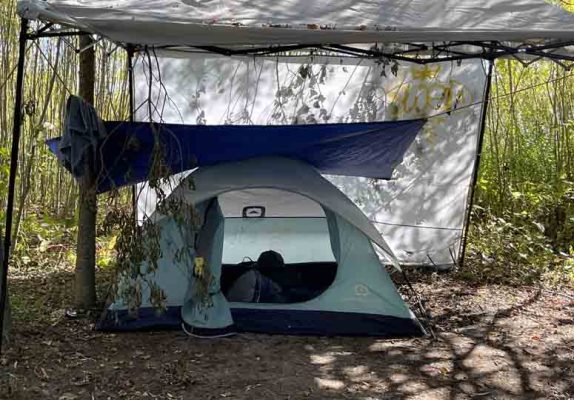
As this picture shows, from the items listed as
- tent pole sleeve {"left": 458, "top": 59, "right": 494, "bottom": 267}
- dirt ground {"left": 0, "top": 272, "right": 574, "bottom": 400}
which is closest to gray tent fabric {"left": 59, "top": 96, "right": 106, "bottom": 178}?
dirt ground {"left": 0, "top": 272, "right": 574, "bottom": 400}

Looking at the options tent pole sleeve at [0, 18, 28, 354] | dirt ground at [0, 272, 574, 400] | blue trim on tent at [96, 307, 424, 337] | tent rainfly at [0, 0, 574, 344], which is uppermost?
tent rainfly at [0, 0, 574, 344]

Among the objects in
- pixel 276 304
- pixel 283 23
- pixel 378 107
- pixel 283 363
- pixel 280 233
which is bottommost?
pixel 283 363

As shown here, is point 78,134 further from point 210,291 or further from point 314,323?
point 314,323

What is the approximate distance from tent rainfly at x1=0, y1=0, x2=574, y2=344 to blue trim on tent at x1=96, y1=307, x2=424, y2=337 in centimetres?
121

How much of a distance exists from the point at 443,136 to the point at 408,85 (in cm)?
46

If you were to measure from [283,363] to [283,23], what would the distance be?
1.59m

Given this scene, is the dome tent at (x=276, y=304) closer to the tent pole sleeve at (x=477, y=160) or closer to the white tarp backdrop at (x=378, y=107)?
the white tarp backdrop at (x=378, y=107)

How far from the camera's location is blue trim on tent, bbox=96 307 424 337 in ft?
11.7

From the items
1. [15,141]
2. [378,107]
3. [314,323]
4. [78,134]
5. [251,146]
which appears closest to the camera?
[15,141]

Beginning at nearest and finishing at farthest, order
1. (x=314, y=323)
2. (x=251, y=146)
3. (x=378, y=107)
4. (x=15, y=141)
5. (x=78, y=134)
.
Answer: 1. (x=15, y=141)
2. (x=78, y=134)
3. (x=314, y=323)
4. (x=251, y=146)
5. (x=378, y=107)

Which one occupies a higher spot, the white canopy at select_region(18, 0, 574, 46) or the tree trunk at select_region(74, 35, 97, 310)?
the white canopy at select_region(18, 0, 574, 46)

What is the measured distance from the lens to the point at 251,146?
3766 mm

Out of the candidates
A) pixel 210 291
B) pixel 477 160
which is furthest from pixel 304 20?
pixel 477 160

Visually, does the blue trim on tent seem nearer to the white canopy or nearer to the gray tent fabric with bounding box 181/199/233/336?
the gray tent fabric with bounding box 181/199/233/336
